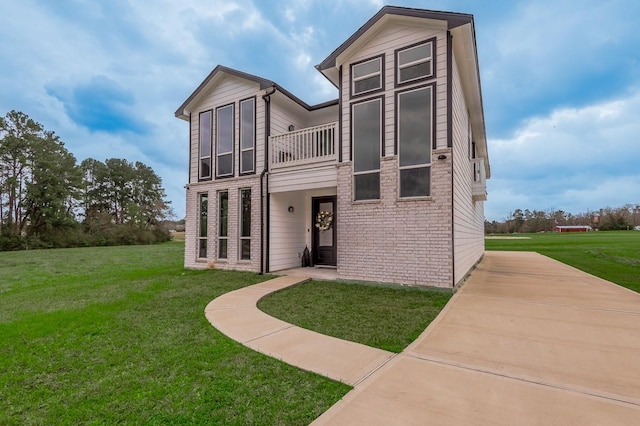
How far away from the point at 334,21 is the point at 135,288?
15309 mm

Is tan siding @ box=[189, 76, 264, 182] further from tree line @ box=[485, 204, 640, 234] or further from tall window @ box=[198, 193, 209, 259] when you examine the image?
tree line @ box=[485, 204, 640, 234]

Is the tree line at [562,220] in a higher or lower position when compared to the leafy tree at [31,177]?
lower

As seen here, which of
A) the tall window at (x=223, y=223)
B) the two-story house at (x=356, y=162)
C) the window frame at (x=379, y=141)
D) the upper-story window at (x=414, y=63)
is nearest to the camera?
the two-story house at (x=356, y=162)

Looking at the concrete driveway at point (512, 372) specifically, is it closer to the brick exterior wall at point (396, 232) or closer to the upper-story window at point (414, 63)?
the brick exterior wall at point (396, 232)

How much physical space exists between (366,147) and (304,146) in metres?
2.31

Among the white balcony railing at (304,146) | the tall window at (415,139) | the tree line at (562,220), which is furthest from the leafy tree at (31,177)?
the tree line at (562,220)

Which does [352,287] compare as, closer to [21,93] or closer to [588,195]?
[21,93]

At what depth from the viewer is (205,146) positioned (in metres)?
10.6

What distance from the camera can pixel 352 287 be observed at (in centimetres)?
713

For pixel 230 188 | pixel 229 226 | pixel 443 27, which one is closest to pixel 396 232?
pixel 443 27

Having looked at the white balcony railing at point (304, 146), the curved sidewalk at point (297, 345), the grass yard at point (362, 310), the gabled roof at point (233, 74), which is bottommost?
the grass yard at point (362, 310)

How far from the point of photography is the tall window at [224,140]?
10.1 metres

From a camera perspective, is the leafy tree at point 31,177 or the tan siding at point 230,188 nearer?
the tan siding at point 230,188

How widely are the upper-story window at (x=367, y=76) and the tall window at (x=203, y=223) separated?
6.33m
